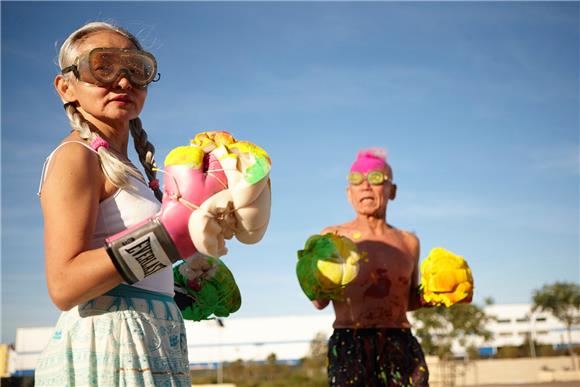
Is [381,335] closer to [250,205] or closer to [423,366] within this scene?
[423,366]

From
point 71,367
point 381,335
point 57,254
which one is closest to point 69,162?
point 57,254

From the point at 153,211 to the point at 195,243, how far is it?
340 millimetres

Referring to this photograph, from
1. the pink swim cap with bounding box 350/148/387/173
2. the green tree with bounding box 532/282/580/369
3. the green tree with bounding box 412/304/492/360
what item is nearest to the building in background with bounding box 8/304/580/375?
the green tree with bounding box 532/282/580/369

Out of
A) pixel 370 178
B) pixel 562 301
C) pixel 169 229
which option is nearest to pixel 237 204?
pixel 169 229

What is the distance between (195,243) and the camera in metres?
1.78

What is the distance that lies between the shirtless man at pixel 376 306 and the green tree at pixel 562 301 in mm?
32726

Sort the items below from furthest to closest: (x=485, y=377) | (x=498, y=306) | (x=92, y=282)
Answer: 1. (x=498, y=306)
2. (x=485, y=377)
3. (x=92, y=282)

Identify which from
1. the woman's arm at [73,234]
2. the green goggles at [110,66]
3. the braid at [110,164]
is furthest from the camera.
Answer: the green goggles at [110,66]

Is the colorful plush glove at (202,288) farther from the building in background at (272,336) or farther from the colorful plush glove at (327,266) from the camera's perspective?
the building in background at (272,336)

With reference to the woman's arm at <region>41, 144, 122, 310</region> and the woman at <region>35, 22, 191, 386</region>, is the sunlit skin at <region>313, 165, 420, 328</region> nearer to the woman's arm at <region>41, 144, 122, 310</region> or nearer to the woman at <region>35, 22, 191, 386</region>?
the woman at <region>35, 22, 191, 386</region>

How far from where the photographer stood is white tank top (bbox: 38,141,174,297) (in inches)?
77.7

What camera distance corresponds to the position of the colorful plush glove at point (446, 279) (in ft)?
15.9

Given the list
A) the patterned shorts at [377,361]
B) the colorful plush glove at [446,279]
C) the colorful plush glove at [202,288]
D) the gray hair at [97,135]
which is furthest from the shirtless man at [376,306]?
the gray hair at [97,135]

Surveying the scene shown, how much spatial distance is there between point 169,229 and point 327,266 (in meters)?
2.71
